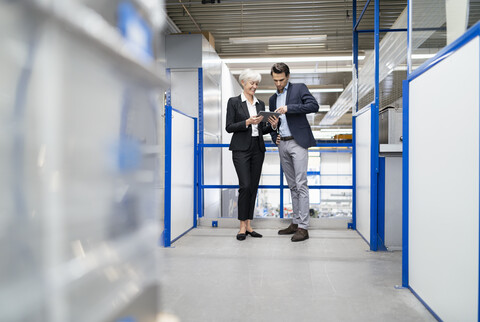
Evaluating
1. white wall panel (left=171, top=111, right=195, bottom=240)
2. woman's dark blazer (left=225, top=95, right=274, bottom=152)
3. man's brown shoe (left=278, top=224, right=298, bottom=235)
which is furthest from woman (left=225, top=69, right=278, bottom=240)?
white wall panel (left=171, top=111, right=195, bottom=240)

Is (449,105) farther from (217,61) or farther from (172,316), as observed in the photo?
(217,61)

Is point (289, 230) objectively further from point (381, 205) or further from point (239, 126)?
point (239, 126)

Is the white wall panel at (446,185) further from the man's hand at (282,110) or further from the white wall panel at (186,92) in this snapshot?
the white wall panel at (186,92)

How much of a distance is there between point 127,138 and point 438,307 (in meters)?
1.60

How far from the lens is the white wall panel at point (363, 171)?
11.2ft

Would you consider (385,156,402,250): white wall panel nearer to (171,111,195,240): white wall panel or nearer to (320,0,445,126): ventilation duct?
(320,0,445,126): ventilation duct

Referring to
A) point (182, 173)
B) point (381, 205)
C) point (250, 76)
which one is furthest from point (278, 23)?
point (381, 205)

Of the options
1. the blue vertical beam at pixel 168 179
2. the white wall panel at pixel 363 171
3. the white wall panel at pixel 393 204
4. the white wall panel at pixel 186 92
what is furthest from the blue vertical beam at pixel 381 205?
the white wall panel at pixel 186 92

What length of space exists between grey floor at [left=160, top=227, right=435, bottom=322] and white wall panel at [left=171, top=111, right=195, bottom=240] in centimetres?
26

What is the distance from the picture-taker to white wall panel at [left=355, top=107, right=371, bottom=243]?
3404mm

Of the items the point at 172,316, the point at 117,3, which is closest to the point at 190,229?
the point at 172,316

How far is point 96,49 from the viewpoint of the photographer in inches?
25.7

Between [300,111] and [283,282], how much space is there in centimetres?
164

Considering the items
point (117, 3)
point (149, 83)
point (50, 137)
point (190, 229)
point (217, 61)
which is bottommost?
point (190, 229)
